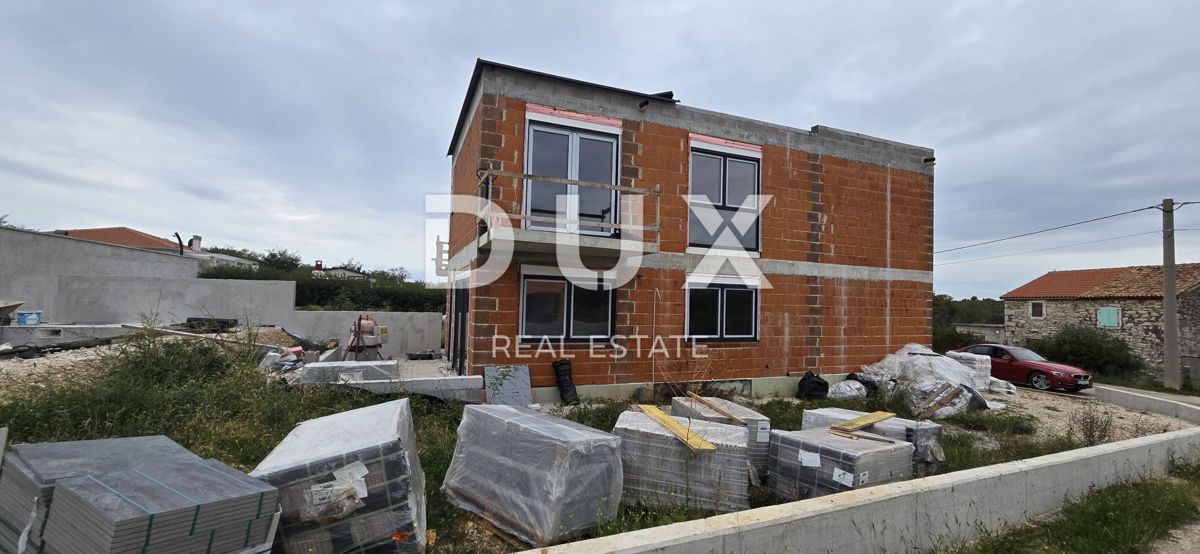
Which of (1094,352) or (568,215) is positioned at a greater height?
(568,215)

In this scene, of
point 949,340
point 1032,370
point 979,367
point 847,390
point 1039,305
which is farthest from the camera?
point 1039,305

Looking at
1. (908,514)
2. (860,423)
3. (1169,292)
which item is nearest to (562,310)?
(860,423)

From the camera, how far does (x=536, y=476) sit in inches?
154

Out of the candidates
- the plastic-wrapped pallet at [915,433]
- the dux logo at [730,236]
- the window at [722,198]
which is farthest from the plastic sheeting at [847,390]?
the plastic-wrapped pallet at [915,433]

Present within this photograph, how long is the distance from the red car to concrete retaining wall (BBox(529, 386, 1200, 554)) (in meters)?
8.87

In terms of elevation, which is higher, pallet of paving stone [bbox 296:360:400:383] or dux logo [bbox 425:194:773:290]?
dux logo [bbox 425:194:773:290]

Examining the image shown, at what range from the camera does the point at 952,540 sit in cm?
421

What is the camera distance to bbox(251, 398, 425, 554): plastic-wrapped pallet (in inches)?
129

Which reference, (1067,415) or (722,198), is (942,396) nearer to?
(1067,415)

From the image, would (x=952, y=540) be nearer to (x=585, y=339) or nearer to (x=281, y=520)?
(x=281, y=520)

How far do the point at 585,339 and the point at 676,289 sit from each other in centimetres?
202

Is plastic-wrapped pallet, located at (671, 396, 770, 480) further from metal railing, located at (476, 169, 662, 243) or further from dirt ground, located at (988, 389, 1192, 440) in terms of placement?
dirt ground, located at (988, 389, 1192, 440)

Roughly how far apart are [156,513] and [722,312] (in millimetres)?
8970

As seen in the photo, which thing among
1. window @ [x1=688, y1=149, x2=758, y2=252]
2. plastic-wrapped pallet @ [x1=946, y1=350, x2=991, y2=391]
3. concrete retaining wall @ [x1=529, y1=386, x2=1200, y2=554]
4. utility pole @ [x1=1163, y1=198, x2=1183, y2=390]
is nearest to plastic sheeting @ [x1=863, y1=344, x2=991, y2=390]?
plastic-wrapped pallet @ [x1=946, y1=350, x2=991, y2=391]
